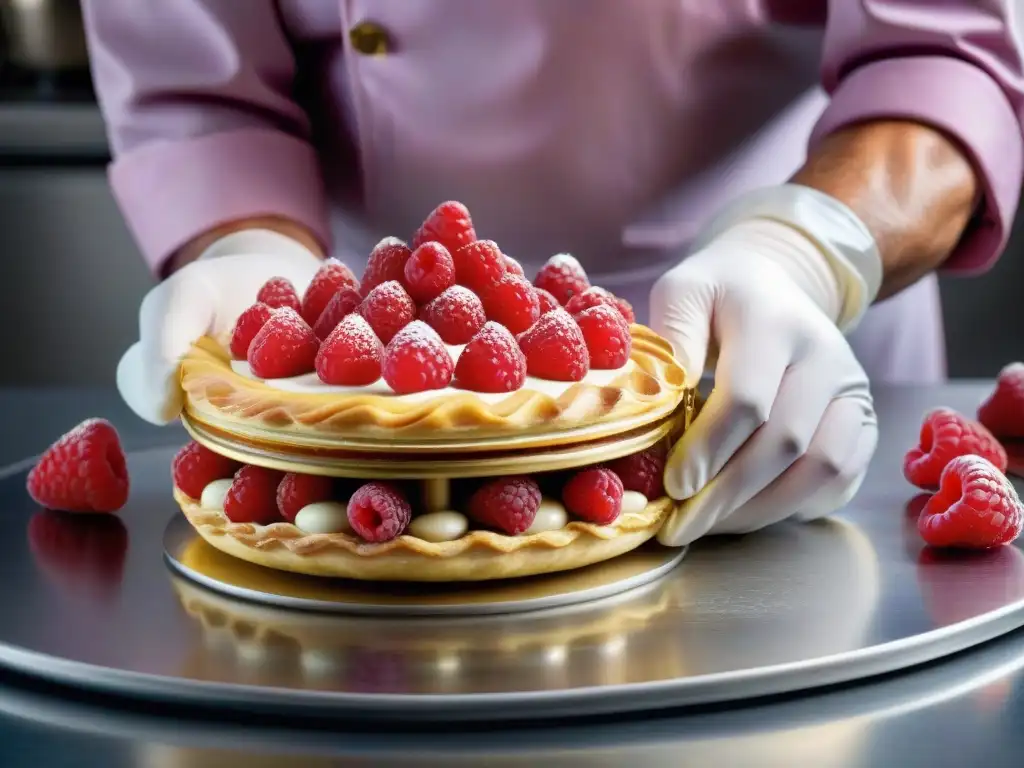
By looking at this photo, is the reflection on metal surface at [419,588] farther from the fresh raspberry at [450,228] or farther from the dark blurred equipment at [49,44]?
the dark blurred equipment at [49,44]

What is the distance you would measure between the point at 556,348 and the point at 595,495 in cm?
14

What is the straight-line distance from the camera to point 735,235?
5.64ft

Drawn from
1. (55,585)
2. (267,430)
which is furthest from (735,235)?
(55,585)

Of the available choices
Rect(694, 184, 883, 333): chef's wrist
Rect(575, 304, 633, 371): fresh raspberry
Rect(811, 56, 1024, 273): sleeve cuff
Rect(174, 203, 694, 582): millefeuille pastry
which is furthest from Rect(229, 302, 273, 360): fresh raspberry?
Rect(811, 56, 1024, 273): sleeve cuff

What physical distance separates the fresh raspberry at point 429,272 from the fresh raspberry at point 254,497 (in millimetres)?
230

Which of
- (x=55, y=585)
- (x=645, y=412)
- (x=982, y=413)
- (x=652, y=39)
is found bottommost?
(x=982, y=413)

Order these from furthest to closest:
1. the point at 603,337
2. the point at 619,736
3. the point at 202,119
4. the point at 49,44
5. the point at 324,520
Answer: the point at 49,44 → the point at 202,119 → the point at 603,337 → the point at 324,520 → the point at 619,736

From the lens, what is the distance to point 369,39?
6.63 ft

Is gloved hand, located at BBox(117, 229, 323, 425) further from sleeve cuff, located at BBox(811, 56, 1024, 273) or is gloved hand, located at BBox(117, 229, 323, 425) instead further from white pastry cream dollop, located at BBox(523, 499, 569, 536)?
sleeve cuff, located at BBox(811, 56, 1024, 273)

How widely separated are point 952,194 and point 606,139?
478 millimetres

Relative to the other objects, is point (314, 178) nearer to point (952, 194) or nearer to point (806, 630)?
point (952, 194)

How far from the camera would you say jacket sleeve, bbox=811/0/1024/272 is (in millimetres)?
1910

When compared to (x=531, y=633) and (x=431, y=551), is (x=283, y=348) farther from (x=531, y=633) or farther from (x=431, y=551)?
(x=531, y=633)

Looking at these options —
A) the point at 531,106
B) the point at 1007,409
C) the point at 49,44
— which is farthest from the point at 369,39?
the point at 49,44
